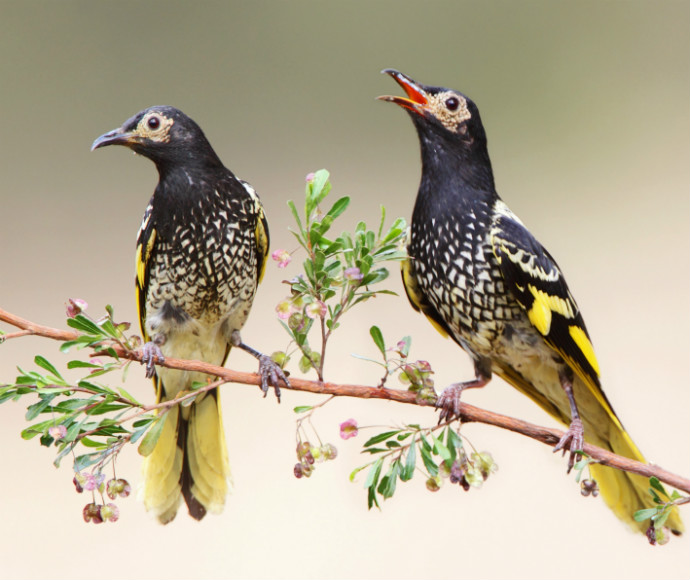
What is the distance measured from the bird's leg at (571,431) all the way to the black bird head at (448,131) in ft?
1.00

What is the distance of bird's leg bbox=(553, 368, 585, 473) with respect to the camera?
1024mm

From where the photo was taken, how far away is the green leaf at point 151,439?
867mm

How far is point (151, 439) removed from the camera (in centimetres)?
88

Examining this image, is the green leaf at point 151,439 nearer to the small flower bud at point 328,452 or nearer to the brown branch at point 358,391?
the brown branch at point 358,391

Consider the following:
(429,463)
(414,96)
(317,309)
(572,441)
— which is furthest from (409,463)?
(414,96)

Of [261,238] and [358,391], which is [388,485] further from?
[261,238]

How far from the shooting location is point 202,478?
1.36 metres

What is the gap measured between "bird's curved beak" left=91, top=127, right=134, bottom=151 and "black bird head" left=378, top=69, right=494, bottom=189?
0.37m

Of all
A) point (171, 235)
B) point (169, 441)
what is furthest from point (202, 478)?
point (171, 235)

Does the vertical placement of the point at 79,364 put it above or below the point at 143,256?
below

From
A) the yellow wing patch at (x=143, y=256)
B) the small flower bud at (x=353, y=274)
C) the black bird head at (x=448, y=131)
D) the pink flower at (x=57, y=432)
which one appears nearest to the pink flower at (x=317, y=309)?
the small flower bud at (x=353, y=274)

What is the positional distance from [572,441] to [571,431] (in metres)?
0.01

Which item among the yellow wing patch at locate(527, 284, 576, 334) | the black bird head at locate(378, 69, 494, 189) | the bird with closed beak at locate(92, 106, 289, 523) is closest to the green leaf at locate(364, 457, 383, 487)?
the bird with closed beak at locate(92, 106, 289, 523)

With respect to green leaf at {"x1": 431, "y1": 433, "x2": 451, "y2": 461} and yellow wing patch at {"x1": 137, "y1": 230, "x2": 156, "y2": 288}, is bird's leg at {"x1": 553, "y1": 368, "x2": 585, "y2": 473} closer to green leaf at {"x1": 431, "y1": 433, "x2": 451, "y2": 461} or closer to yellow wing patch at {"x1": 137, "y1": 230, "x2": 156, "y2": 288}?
green leaf at {"x1": 431, "y1": 433, "x2": 451, "y2": 461}
